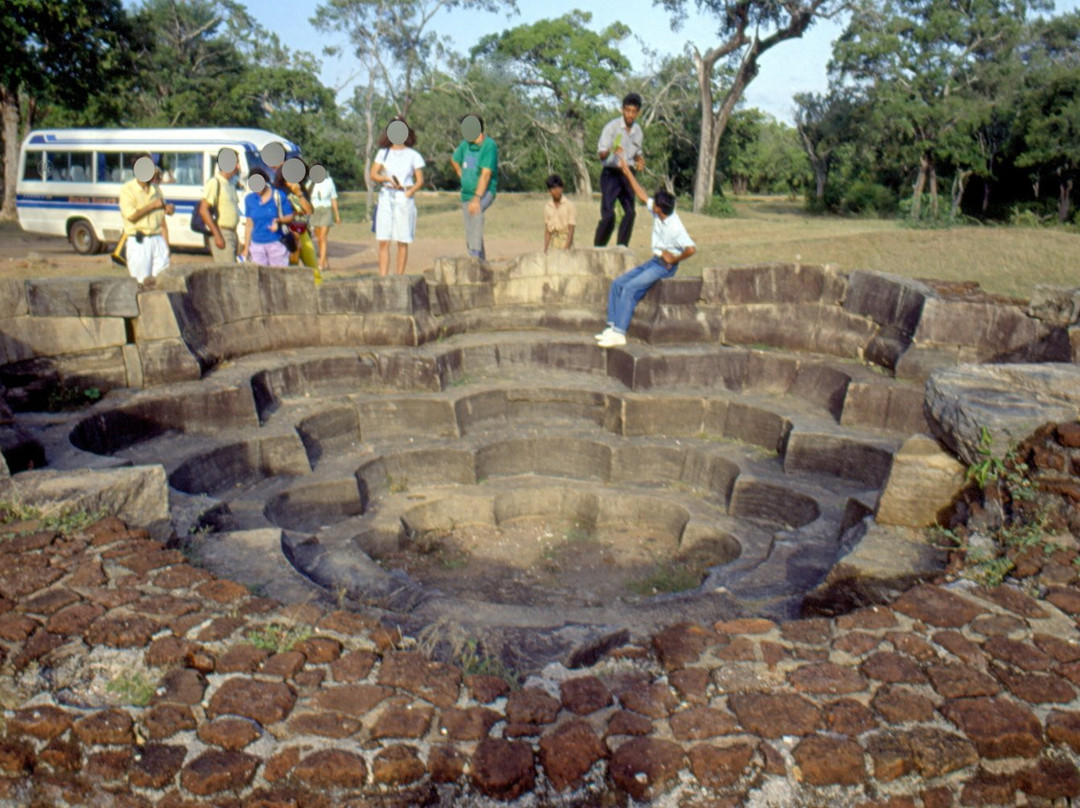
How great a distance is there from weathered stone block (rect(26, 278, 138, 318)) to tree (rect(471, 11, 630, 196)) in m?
27.9

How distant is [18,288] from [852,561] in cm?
546

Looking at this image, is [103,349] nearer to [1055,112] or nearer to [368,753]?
[368,753]

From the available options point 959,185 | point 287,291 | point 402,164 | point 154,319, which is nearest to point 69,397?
point 154,319

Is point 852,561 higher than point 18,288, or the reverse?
point 18,288

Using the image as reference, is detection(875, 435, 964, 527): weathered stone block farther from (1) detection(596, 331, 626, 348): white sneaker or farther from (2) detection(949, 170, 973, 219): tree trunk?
(2) detection(949, 170, 973, 219): tree trunk

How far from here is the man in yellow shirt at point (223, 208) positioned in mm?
9602

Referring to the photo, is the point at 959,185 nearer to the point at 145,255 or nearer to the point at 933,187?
the point at 933,187

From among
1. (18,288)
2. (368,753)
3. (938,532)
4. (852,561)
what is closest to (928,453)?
(938,532)

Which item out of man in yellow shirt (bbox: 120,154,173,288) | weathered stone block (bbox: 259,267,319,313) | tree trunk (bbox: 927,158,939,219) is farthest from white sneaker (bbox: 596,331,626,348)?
tree trunk (bbox: 927,158,939,219)

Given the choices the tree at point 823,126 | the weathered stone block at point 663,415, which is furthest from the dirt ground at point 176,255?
the tree at point 823,126

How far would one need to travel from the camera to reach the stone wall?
20.6 ft

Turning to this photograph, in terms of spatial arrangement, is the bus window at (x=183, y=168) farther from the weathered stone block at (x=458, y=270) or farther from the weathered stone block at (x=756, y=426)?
the weathered stone block at (x=756, y=426)

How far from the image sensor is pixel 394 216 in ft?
28.3

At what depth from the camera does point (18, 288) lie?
6.19 m
